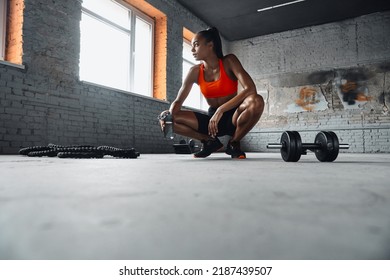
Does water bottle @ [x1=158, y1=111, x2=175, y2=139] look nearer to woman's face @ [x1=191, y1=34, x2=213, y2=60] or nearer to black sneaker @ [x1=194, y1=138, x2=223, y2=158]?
black sneaker @ [x1=194, y1=138, x2=223, y2=158]

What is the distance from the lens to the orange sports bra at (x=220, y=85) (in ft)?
8.50

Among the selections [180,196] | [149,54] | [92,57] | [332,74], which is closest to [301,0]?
[332,74]

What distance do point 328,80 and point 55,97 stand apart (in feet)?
21.5

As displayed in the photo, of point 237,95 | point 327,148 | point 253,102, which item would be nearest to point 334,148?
point 327,148

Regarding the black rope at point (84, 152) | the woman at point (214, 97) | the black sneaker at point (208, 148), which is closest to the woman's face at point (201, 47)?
→ the woman at point (214, 97)

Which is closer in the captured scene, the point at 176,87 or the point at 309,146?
the point at 309,146

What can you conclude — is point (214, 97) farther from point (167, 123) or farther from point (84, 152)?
point (84, 152)

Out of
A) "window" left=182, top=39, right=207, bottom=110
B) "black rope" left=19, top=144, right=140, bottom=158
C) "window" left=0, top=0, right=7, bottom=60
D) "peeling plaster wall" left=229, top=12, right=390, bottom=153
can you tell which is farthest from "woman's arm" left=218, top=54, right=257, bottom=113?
"peeling plaster wall" left=229, top=12, right=390, bottom=153

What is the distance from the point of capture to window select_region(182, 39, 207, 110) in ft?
23.1

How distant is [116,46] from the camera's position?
5.07m

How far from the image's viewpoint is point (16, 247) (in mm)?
292

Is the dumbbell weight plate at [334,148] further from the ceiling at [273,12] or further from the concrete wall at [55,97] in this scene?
the ceiling at [273,12]

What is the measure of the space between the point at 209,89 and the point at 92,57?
2719 millimetres

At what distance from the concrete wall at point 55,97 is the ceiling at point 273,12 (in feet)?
10.4
